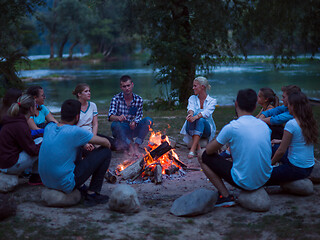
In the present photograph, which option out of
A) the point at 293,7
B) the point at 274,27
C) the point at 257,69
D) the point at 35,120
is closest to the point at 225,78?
the point at 257,69

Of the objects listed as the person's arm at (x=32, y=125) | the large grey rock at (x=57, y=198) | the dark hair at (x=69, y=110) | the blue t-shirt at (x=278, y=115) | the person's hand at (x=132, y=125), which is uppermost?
the dark hair at (x=69, y=110)

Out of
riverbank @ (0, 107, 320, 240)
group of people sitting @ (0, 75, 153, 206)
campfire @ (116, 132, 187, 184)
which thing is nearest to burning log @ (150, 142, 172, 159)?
campfire @ (116, 132, 187, 184)

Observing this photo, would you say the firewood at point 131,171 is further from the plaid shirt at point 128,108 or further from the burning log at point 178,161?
the plaid shirt at point 128,108

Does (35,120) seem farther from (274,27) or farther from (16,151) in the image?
(274,27)

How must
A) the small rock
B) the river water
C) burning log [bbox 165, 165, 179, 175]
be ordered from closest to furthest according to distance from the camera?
the small rock, burning log [bbox 165, 165, 179, 175], the river water

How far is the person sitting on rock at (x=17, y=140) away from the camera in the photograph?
450 centimetres

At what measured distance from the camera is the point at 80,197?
444 cm

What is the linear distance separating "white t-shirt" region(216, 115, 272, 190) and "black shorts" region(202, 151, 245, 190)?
0.08m

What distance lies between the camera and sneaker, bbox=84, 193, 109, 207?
4.40m

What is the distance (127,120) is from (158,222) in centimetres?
323

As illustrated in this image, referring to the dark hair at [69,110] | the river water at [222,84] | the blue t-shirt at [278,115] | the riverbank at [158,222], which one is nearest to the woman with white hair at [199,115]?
the blue t-shirt at [278,115]

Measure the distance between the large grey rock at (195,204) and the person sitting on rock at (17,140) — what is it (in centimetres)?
193

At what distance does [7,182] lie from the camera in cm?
464

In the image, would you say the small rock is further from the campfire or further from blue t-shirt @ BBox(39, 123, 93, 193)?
the campfire
